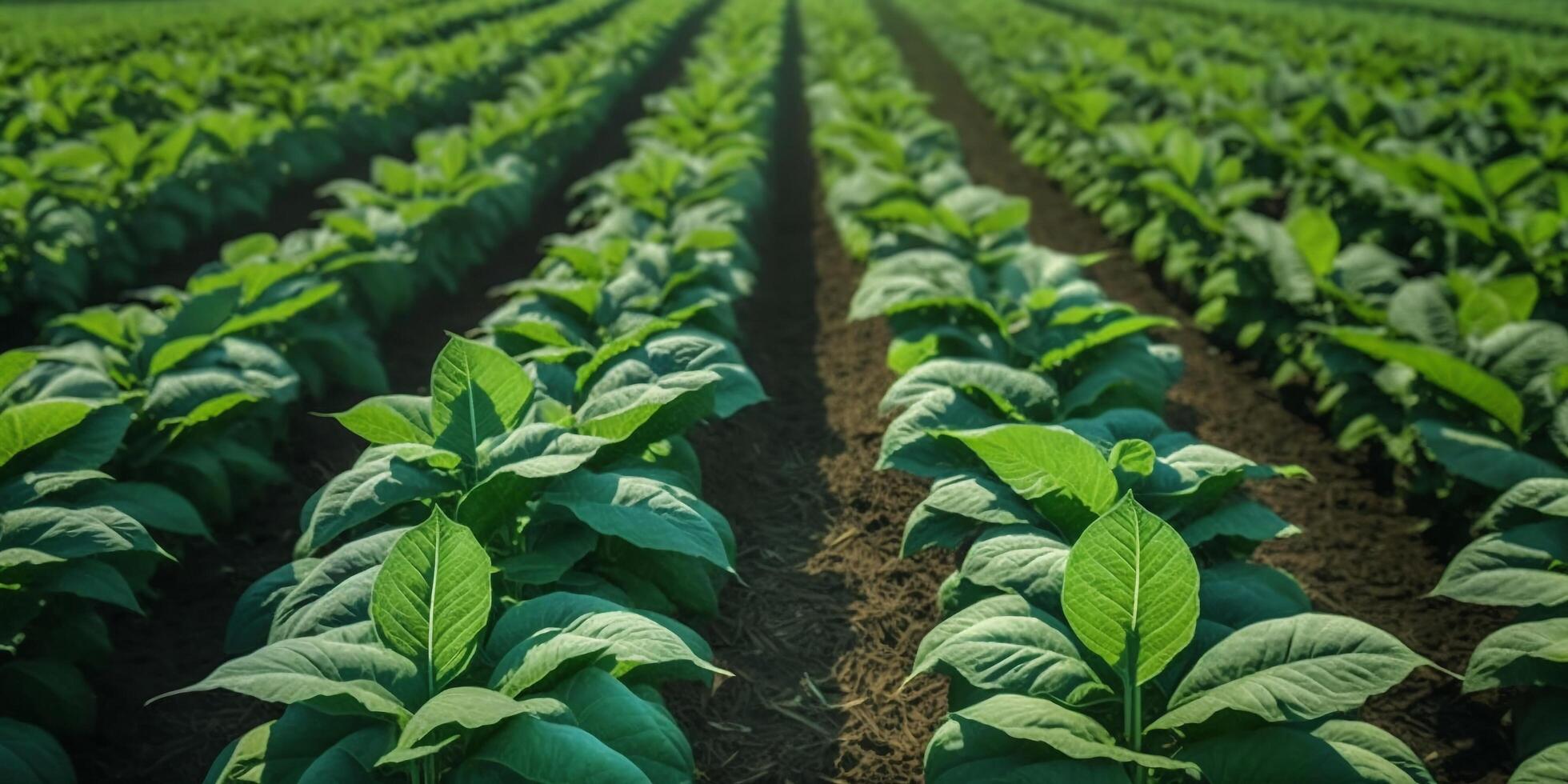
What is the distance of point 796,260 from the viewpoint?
7000 millimetres

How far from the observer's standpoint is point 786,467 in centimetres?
414

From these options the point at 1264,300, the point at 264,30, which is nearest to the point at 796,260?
the point at 1264,300

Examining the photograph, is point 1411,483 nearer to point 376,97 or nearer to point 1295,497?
point 1295,497

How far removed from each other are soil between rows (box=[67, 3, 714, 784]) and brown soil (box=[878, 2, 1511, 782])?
3.20 metres

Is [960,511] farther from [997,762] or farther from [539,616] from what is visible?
[539,616]

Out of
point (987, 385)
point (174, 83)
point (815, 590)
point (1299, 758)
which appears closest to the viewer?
point (1299, 758)

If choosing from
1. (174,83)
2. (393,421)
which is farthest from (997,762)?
(174,83)

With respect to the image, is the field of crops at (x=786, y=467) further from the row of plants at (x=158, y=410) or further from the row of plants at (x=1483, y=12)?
the row of plants at (x=1483, y=12)

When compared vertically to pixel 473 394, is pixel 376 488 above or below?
below

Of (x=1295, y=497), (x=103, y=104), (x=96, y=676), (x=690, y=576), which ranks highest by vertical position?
(x=103, y=104)

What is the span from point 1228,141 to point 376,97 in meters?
7.66

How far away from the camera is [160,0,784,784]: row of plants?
1.72 m

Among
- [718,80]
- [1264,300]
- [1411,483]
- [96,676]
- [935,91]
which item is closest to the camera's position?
[96,676]

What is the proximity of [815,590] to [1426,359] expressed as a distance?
2043mm
